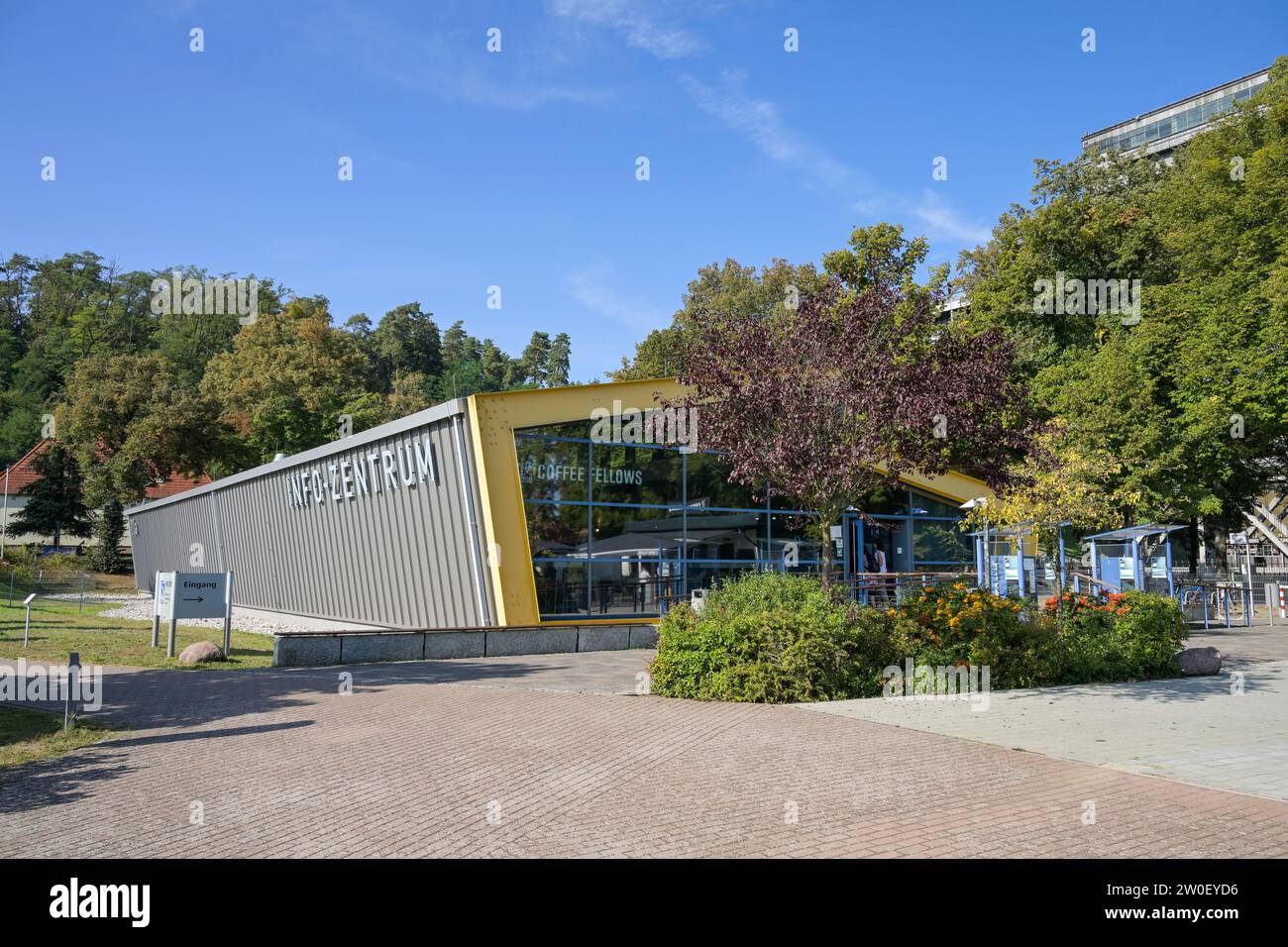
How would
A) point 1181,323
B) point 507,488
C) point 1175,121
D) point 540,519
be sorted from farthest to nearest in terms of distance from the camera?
point 1175,121
point 1181,323
point 540,519
point 507,488

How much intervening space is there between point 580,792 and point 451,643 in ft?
32.8

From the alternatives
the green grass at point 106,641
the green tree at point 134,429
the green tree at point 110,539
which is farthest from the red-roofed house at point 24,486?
the green grass at point 106,641

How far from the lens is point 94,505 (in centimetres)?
5225

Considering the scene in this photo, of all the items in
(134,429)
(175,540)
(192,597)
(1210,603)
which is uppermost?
(134,429)

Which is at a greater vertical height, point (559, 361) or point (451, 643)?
point (559, 361)

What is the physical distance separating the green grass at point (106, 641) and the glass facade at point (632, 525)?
18.9ft

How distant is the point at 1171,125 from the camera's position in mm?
77188

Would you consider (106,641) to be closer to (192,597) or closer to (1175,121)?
(192,597)

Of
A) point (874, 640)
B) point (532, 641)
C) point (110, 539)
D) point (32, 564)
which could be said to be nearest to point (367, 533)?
point (532, 641)

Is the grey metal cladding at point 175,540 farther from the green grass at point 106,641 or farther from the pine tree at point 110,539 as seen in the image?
the green grass at point 106,641

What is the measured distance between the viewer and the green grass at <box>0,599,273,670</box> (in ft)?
47.5

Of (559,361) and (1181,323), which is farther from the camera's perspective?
(559,361)

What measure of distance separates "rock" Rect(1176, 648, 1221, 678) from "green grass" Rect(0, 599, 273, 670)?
13.9 meters

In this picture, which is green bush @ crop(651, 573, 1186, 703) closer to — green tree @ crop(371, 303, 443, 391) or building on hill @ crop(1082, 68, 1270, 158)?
building on hill @ crop(1082, 68, 1270, 158)
